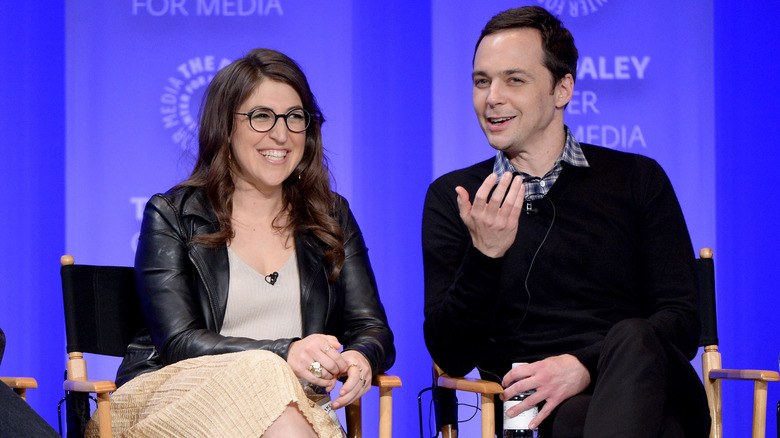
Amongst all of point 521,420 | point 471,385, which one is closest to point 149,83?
point 471,385

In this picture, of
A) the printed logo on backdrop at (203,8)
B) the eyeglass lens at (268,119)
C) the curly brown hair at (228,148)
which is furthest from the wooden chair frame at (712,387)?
the printed logo on backdrop at (203,8)

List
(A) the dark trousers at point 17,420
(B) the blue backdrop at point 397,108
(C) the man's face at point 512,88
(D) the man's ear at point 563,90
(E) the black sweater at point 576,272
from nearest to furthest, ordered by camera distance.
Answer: (A) the dark trousers at point 17,420, (E) the black sweater at point 576,272, (C) the man's face at point 512,88, (D) the man's ear at point 563,90, (B) the blue backdrop at point 397,108

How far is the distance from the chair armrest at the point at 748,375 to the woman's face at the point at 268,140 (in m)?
1.49

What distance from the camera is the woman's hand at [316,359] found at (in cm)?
226

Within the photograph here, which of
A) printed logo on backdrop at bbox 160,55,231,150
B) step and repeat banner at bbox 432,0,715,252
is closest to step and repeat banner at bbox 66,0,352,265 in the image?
printed logo on backdrop at bbox 160,55,231,150

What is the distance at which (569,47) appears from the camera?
2773 millimetres

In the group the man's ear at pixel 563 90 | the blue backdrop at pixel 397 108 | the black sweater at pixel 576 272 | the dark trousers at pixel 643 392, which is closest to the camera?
the dark trousers at pixel 643 392

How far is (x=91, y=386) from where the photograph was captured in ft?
7.58

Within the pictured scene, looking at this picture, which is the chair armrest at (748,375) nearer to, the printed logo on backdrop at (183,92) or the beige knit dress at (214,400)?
the beige knit dress at (214,400)

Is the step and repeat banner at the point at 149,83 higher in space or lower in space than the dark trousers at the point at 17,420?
higher

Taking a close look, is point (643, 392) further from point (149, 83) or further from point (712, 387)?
point (149, 83)

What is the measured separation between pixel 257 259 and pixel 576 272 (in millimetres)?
Result: 929

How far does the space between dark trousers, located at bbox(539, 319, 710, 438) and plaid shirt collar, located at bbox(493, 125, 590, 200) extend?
0.72m

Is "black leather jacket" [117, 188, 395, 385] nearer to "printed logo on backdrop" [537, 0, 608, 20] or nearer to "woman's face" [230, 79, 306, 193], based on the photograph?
"woman's face" [230, 79, 306, 193]
